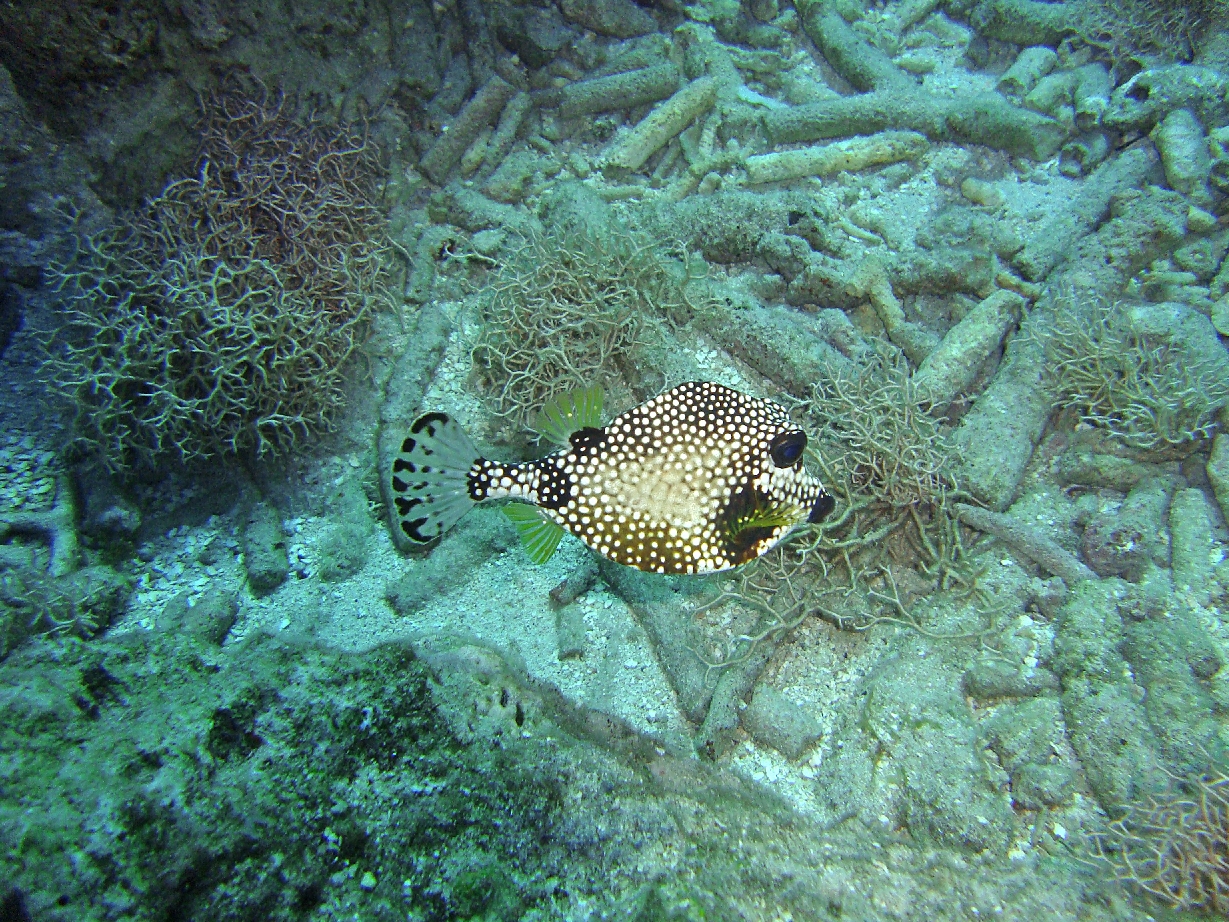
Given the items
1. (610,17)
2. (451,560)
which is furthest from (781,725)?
(610,17)

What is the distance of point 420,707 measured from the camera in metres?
2.76

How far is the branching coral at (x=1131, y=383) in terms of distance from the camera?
14.3 feet

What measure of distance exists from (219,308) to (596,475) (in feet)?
11.6

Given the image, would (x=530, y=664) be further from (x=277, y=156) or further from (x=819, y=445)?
(x=277, y=156)

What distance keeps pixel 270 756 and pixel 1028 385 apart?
5.41 m

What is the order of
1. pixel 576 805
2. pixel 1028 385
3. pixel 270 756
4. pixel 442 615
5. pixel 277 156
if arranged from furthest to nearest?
pixel 277 156 < pixel 1028 385 < pixel 442 615 < pixel 576 805 < pixel 270 756

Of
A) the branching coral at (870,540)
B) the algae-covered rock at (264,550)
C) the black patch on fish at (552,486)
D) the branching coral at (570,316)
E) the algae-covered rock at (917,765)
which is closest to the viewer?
the black patch on fish at (552,486)

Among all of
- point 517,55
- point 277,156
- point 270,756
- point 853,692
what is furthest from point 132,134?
point 853,692

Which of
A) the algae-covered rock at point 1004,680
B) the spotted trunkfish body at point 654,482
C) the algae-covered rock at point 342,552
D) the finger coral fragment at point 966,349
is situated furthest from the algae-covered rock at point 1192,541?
the algae-covered rock at point 342,552

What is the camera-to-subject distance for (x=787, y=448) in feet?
9.77

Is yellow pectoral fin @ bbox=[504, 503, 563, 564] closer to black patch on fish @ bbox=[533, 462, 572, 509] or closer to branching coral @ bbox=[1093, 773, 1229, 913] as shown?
black patch on fish @ bbox=[533, 462, 572, 509]

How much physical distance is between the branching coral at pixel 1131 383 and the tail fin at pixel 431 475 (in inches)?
176

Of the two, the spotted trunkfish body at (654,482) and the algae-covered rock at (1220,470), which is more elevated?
the algae-covered rock at (1220,470)

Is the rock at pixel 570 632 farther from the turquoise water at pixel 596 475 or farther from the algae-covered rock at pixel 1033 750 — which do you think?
the algae-covered rock at pixel 1033 750
